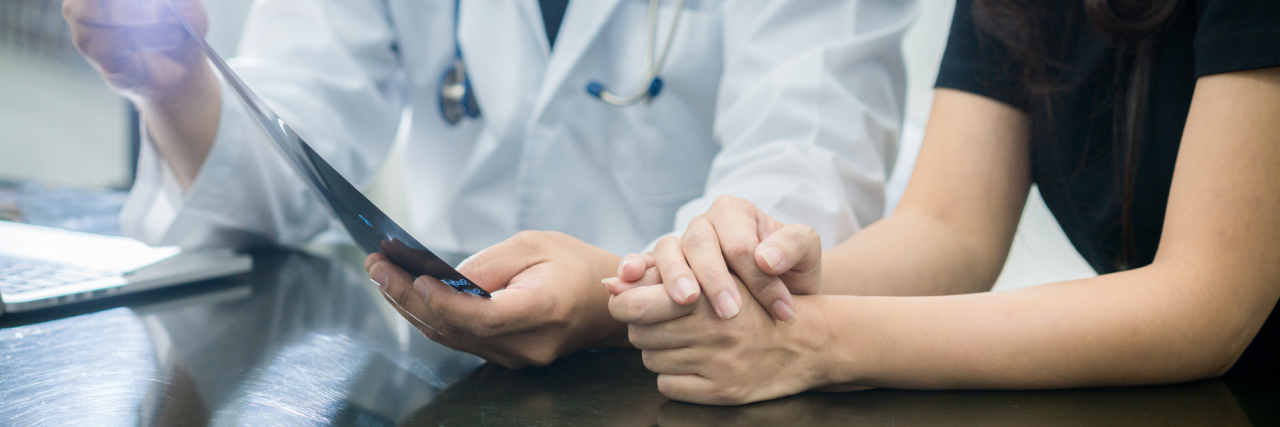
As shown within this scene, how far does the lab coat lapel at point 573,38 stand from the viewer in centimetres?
83

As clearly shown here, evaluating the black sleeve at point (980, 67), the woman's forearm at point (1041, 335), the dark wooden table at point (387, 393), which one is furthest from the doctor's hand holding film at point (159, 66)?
the black sleeve at point (980, 67)

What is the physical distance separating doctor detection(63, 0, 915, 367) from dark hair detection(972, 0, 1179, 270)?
0.53 ft

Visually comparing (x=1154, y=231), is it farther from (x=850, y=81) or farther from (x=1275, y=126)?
(x=850, y=81)

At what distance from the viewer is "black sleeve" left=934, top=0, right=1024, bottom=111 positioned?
585 millimetres

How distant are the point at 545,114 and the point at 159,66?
402mm

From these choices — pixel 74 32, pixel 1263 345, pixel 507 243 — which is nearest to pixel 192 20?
pixel 74 32

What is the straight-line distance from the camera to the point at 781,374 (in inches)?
13.7

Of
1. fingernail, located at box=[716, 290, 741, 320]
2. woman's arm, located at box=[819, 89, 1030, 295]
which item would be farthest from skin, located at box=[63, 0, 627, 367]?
woman's arm, located at box=[819, 89, 1030, 295]

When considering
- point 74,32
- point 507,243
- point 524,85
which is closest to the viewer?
point 507,243

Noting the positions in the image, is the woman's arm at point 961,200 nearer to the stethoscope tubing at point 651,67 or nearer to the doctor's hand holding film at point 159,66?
the stethoscope tubing at point 651,67

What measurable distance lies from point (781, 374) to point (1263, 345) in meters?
0.41

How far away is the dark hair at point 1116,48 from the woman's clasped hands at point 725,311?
33 cm

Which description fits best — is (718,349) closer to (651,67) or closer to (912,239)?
(912,239)

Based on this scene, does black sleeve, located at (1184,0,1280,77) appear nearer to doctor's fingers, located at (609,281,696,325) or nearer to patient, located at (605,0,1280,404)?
patient, located at (605,0,1280,404)
